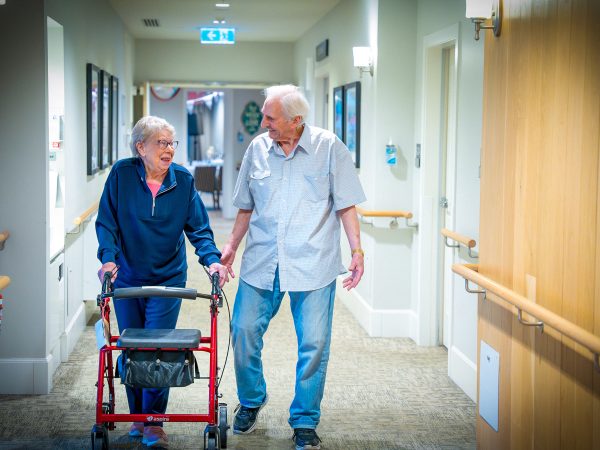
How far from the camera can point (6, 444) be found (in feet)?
13.5

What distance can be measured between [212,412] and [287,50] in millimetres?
9546

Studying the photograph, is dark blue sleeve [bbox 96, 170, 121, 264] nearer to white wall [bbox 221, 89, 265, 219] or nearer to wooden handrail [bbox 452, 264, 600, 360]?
wooden handrail [bbox 452, 264, 600, 360]

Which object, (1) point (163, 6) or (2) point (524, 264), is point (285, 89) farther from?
(1) point (163, 6)

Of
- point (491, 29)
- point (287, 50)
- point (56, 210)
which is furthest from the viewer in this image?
point (287, 50)

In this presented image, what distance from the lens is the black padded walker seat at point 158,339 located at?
337 cm

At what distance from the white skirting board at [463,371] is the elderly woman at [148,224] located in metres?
1.88

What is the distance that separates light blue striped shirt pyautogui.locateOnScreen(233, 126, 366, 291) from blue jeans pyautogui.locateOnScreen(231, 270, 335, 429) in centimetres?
7

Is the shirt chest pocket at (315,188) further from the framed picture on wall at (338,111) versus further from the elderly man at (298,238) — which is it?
the framed picture on wall at (338,111)

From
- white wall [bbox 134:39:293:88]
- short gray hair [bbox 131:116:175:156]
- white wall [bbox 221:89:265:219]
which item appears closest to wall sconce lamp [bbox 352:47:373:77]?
short gray hair [bbox 131:116:175:156]

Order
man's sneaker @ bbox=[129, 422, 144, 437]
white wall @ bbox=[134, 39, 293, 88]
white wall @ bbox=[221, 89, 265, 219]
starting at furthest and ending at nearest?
1. white wall @ bbox=[221, 89, 265, 219]
2. white wall @ bbox=[134, 39, 293, 88]
3. man's sneaker @ bbox=[129, 422, 144, 437]

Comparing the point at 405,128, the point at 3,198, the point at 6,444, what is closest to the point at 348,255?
the point at 405,128

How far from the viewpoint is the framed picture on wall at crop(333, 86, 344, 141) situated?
796 centimetres

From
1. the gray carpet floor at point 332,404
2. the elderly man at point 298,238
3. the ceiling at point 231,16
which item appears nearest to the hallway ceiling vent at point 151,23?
the ceiling at point 231,16

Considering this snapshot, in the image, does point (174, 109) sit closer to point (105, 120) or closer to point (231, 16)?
point (231, 16)
